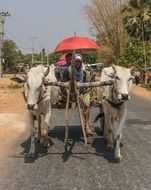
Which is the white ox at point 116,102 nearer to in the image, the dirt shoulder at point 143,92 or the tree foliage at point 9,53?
the dirt shoulder at point 143,92

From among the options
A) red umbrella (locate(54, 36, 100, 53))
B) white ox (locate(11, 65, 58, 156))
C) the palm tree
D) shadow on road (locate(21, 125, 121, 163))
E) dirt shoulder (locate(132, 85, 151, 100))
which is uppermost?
the palm tree

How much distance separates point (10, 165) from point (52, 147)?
1.68 m

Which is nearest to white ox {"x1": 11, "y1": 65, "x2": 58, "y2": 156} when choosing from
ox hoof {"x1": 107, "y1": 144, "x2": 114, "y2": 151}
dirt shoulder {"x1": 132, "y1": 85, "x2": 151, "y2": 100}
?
ox hoof {"x1": 107, "y1": 144, "x2": 114, "y2": 151}

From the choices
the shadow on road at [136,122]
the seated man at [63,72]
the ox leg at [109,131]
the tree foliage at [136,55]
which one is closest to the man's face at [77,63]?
the seated man at [63,72]

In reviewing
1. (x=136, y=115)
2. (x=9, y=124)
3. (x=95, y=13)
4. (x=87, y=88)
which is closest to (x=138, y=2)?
(x=95, y=13)

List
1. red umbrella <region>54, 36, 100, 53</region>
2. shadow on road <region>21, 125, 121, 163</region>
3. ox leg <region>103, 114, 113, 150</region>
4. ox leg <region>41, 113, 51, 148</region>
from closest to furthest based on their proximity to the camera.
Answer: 1. shadow on road <region>21, 125, 121, 163</region>
2. ox leg <region>41, 113, 51, 148</region>
3. ox leg <region>103, 114, 113, 150</region>
4. red umbrella <region>54, 36, 100, 53</region>

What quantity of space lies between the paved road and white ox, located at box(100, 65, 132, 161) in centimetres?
35

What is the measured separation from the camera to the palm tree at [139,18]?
47916 mm

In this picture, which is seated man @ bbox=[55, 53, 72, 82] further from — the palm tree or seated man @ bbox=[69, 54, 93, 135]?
the palm tree

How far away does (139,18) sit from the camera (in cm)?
4934

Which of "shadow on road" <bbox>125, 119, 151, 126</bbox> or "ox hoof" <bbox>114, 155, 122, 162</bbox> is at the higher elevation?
"ox hoof" <bbox>114, 155, 122, 162</bbox>

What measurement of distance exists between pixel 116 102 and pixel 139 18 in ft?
135

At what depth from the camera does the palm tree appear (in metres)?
47.9

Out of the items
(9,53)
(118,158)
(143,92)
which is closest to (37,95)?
(118,158)
